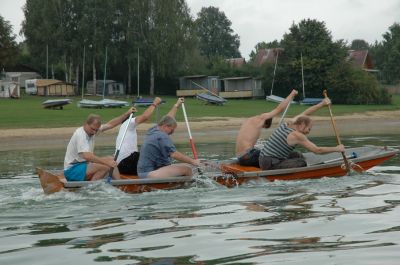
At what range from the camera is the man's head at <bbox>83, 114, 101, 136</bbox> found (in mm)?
11273

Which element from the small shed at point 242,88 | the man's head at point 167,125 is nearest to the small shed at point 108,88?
the small shed at point 242,88

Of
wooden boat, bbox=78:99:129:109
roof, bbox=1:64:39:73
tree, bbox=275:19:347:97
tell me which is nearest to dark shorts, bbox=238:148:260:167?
wooden boat, bbox=78:99:129:109

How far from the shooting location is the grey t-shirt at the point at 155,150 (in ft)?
38.9

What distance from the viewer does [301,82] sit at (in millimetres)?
56500

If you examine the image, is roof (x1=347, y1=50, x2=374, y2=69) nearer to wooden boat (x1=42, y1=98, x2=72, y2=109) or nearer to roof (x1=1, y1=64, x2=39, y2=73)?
roof (x1=1, y1=64, x2=39, y2=73)

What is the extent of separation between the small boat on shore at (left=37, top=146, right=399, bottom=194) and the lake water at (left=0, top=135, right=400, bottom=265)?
0.47 feet

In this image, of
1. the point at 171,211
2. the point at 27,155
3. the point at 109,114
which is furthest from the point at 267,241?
the point at 109,114

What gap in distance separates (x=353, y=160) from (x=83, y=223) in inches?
244

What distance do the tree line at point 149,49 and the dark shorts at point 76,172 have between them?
4328cm

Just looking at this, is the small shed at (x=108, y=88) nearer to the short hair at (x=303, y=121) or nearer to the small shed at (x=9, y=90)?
the small shed at (x=9, y=90)

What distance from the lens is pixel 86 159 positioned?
11352 millimetres

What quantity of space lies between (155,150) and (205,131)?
20536 mm

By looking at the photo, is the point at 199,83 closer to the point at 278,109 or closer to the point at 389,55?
the point at 389,55

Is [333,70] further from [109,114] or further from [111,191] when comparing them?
[111,191]
